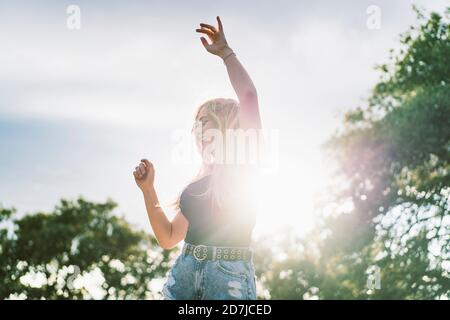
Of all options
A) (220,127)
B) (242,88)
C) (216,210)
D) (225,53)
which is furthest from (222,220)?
(225,53)

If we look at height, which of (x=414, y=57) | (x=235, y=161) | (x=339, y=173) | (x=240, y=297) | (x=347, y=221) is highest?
(x=414, y=57)

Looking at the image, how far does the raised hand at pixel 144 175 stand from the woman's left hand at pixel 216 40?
33.5 inches

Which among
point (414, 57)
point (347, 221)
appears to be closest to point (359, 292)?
point (347, 221)

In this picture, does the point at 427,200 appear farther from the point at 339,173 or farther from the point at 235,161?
the point at 235,161

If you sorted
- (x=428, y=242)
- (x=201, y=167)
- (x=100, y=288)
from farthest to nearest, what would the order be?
(x=100, y=288)
(x=428, y=242)
(x=201, y=167)

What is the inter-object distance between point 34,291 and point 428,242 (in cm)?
2975

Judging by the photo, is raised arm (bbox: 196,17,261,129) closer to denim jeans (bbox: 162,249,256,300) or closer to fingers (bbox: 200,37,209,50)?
fingers (bbox: 200,37,209,50)

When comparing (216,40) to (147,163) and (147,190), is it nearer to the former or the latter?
(147,163)

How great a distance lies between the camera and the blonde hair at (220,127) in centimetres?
385

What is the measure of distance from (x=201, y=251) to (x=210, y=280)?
0.62 feet

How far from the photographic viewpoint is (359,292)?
25.8 m

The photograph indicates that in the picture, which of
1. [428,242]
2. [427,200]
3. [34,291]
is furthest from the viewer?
[34,291]

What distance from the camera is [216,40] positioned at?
3.93 meters

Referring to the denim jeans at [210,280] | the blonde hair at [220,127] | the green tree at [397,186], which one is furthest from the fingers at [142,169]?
the green tree at [397,186]
